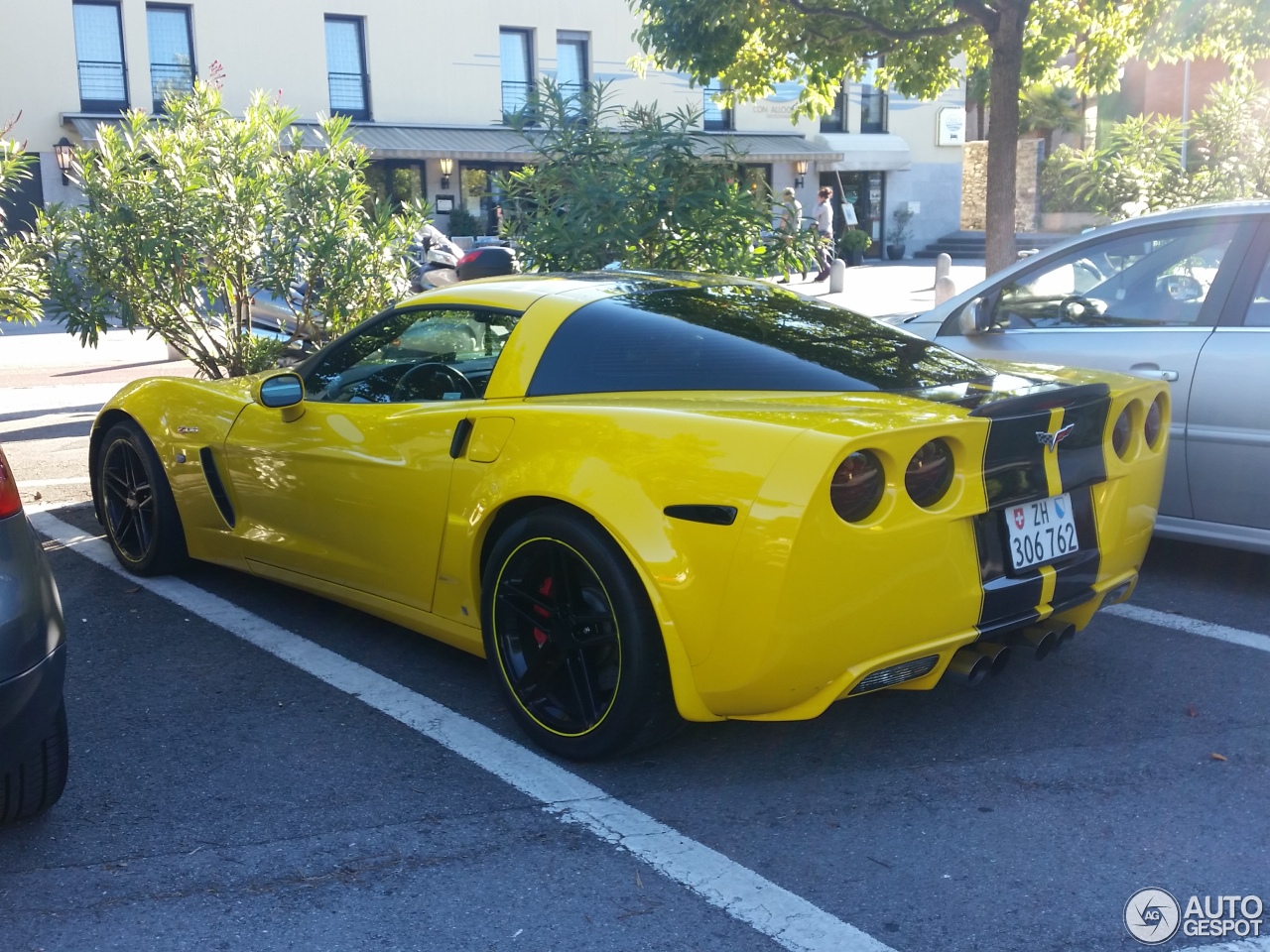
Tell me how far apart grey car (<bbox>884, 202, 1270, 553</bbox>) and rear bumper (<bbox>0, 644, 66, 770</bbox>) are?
159 inches

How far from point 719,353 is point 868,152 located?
3384cm

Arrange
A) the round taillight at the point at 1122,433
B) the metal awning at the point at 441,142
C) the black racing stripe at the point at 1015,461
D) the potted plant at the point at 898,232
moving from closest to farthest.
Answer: the black racing stripe at the point at 1015,461 < the round taillight at the point at 1122,433 < the metal awning at the point at 441,142 < the potted plant at the point at 898,232

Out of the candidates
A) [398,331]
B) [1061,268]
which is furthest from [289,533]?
[1061,268]

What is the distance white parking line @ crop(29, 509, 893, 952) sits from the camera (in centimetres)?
280

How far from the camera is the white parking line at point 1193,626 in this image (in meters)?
4.60

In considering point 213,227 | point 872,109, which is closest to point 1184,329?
point 213,227

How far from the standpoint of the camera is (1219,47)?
40.1 ft

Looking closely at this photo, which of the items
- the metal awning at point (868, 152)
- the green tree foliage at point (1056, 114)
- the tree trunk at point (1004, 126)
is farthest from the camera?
the green tree foliage at point (1056, 114)

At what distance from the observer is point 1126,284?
5492mm

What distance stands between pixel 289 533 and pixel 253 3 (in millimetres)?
25787

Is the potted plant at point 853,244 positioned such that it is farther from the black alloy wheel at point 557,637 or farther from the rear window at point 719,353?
the black alloy wheel at point 557,637

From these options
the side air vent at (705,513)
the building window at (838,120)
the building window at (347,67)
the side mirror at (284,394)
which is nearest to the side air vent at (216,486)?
the side mirror at (284,394)

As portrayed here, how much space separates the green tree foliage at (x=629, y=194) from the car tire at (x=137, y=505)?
8.98 feet

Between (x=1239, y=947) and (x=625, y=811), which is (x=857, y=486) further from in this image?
(x=1239, y=947)
